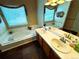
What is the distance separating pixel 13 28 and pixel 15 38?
56cm

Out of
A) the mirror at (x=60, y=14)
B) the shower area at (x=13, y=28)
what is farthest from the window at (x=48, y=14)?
the shower area at (x=13, y=28)

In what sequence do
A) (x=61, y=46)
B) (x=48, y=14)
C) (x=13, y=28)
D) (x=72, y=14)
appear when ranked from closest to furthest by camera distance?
(x=61, y=46)
(x=72, y=14)
(x=48, y=14)
(x=13, y=28)

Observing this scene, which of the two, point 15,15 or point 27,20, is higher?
point 15,15

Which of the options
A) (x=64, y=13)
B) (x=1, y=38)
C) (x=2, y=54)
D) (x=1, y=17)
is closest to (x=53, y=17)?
(x=64, y=13)

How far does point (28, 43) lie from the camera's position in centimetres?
284

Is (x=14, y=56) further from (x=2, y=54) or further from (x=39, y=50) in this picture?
(x=39, y=50)

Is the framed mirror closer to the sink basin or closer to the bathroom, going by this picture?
the bathroom

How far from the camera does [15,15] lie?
2814mm

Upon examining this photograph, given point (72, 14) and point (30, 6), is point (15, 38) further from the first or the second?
point (72, 14)

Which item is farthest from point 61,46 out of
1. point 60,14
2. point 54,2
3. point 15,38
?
point 15,38

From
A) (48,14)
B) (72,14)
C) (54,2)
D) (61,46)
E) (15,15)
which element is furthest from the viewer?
(15,15)

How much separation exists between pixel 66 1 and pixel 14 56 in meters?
2.65

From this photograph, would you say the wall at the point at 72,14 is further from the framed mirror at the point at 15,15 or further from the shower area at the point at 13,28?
the framed mirror at the point at 15,15

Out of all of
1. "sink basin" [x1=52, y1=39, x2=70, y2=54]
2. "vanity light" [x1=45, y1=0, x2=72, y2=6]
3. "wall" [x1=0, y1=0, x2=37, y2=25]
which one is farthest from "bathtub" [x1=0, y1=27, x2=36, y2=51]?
"vanity light" [x1=45, y1=0, x2=72, y2=6]
